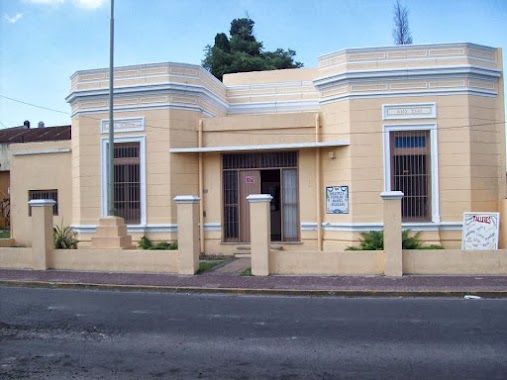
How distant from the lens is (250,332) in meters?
7.03

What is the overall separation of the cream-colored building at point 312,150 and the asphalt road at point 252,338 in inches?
201

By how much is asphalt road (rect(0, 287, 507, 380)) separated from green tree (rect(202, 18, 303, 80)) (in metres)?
23.7

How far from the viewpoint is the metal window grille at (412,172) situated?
45.8ft

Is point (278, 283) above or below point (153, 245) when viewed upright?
below

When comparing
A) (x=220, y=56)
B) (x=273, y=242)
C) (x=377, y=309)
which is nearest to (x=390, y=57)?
(x=273, y=242)

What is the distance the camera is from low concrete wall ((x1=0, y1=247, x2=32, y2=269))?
13.4 metres

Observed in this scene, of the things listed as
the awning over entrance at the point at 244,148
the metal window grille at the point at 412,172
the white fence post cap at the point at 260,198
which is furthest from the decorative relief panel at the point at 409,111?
the white fence post cap at the point at 260,198

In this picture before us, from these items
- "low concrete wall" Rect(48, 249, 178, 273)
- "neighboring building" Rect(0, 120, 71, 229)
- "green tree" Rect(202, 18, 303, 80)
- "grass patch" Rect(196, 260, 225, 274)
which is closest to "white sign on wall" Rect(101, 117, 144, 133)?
"low concrete wall" Rect(48, 249, 178, 273)

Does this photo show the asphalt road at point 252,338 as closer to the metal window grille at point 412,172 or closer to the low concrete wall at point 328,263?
the low concrete wall at point 328,263

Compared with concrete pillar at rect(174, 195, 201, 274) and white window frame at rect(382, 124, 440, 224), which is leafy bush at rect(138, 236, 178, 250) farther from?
white window frame at rect(382, 124, 440, 224)

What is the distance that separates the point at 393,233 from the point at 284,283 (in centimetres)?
256

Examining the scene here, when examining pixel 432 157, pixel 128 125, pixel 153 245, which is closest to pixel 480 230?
pixel 432 157

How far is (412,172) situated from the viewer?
14008 mm

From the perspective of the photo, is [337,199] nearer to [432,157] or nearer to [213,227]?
[432,157]
